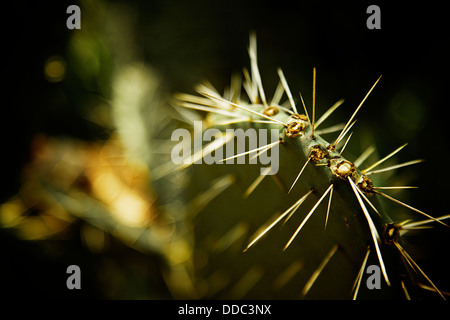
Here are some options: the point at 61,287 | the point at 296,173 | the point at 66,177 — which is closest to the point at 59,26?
the point at 66,177

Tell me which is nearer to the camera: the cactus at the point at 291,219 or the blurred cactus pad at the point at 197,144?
the cactus at the point at 291,219

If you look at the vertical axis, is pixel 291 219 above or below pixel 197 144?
below

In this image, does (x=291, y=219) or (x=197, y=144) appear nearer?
(x=291, y=219)

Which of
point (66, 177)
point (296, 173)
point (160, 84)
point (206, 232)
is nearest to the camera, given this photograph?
point (296, 173)
